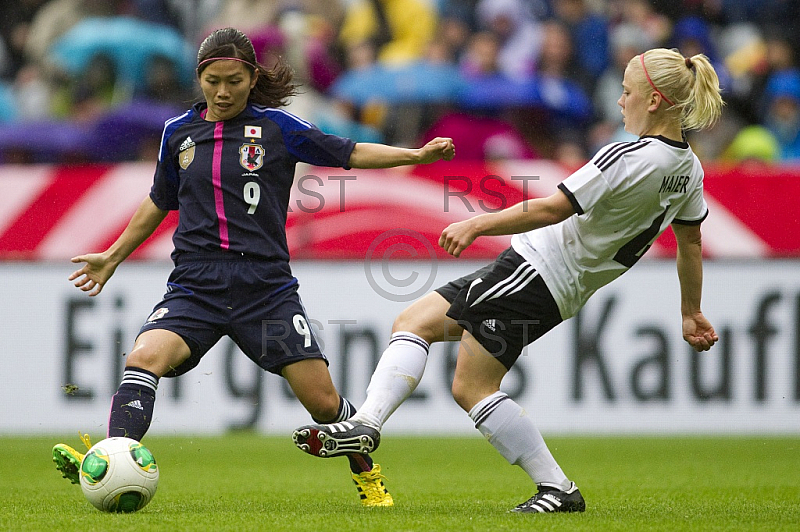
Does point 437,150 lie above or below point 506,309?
Answer: above

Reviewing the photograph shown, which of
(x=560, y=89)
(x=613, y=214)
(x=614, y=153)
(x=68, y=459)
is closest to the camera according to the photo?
(x=614, y=153)

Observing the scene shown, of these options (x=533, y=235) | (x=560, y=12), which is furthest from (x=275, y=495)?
(x=560, y=12)

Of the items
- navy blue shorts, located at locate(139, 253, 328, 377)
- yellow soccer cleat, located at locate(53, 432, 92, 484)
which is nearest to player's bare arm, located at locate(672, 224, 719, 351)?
navy blue shorts, located at locate(139, 253, 328, 377)

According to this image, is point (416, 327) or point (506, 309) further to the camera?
point (416, 327)

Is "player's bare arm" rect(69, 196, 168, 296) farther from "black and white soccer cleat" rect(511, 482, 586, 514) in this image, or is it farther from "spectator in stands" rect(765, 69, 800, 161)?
"spectator in stands" rect(765, 69, 800, 161)

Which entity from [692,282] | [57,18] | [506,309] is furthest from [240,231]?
[57,18]

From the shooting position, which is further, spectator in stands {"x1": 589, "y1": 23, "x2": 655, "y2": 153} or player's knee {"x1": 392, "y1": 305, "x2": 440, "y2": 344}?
spectator in stands {"x1": 589, "y1": 23, "x2": 655, "y2": 153}

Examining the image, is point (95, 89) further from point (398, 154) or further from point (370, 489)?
point (370, 489)

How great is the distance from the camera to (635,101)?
4.59 metres

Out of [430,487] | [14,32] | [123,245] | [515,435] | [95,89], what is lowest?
[430,487]

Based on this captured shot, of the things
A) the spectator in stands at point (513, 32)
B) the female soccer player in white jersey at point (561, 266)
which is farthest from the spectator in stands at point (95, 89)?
the female soccer player in white jersey at point (561, 266)

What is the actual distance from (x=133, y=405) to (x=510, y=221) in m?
1.66

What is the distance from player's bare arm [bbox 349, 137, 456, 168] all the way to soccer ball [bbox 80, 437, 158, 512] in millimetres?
1495

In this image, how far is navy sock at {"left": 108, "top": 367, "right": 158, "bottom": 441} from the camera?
444 centimetres
